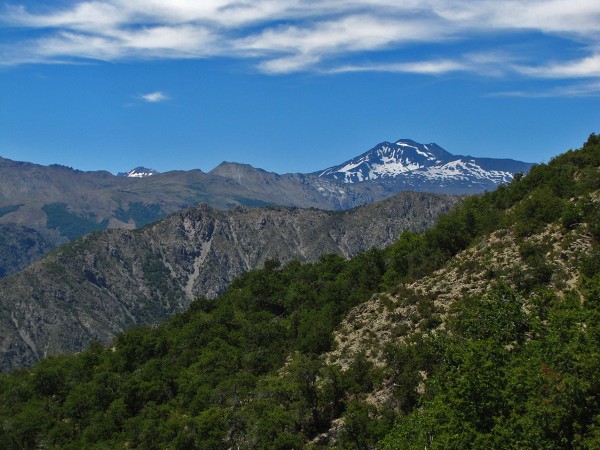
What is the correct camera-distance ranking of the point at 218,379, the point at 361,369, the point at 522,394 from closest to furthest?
the point at 522,394 < the point at 361,369 < the point at 218,379

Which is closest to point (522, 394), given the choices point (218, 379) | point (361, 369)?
point (361, 369)

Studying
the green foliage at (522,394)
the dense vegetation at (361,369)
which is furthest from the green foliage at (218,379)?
the green foliage at (522,394)

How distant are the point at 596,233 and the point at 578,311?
73.8 ft

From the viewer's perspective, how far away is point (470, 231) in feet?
253

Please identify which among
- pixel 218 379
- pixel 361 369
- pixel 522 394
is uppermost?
pixel 522 394

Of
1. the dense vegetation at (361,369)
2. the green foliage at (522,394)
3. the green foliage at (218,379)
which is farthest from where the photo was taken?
the green foliage at (218,379)

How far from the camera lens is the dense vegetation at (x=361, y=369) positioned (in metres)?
33.6

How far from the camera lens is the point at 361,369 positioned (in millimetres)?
55719

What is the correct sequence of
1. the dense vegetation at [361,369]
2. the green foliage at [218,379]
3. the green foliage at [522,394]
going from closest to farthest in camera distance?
the green foliage at [522,394], the dense vegetation at [361,369], the green foliage at [218,379]

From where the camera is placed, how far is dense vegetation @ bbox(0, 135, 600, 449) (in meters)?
33.6

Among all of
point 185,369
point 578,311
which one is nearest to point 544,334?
point 578,311

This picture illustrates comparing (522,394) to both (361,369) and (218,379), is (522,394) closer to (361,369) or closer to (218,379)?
(361,369)

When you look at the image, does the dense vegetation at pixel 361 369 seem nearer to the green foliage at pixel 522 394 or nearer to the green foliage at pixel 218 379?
the green foliage at pixel 522 394

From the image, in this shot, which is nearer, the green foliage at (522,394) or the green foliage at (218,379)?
the green foliage at (522,394)
